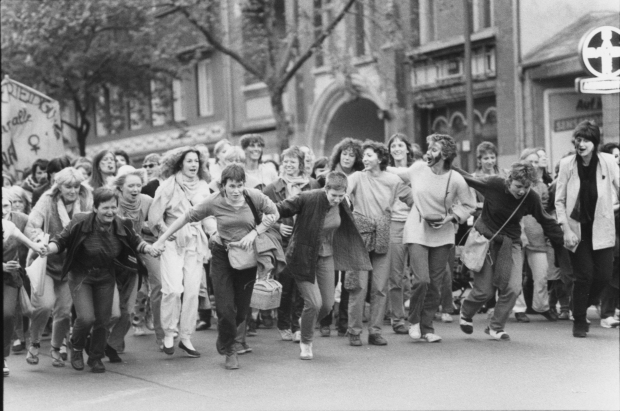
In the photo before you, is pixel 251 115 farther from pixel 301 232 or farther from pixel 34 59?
pixel 301 232

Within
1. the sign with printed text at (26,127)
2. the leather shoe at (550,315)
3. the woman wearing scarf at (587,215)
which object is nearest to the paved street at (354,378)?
the woman wearing scarf at (587,215)

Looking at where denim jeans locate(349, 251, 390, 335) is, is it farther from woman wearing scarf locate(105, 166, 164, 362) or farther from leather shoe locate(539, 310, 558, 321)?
leather shoe locate(539, 310, 558, 321)

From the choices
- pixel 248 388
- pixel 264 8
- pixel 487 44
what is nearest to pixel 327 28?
pixel 264 8

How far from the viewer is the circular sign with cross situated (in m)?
8.08

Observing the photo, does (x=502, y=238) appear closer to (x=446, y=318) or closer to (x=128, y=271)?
(x=446, y=318)

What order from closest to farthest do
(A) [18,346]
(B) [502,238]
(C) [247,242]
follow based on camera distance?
(C) [247,242] → (B) [502,238] → (A) [18,346]

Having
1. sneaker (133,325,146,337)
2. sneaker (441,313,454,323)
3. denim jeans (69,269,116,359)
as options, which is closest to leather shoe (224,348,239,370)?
denim jeans (69,269,116,359)

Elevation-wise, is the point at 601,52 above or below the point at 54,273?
above

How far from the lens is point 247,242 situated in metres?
8.99

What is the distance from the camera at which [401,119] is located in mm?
23219

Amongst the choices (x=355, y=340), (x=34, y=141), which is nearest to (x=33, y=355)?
(x=355, y=340)

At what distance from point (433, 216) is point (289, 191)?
162cm

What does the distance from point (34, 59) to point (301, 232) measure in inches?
707

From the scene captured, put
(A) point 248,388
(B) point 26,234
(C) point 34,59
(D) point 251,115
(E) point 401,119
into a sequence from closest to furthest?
1. (A) point 248,388
2. (B) point 26,234
3. (E) point 401,119
4. (C) point 34,59
5. (D) point 251,115
